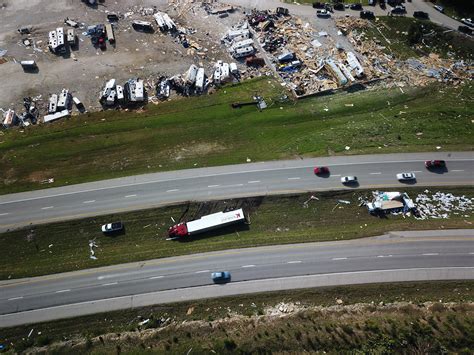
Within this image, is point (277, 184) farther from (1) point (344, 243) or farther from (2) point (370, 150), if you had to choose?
(2) point (370, 150)

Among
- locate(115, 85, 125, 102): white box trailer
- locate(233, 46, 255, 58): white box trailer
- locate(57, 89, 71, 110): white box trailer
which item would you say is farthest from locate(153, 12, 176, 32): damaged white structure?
locate(57, 89, 71, 110): white box trailer

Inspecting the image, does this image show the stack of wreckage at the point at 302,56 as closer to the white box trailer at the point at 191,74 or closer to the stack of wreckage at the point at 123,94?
the white box trailer at the point at 191,74

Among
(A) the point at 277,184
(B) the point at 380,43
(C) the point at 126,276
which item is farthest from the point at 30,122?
(B) the point at 380,43

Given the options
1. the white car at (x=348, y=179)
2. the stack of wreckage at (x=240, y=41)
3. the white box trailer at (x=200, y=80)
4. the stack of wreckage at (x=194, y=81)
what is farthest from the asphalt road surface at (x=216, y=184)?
the stack of wreckage at (x=240, y=41)

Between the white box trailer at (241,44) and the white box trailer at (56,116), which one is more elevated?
the white box trailer at (241,44)

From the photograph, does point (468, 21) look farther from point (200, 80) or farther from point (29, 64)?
point (29, 64)

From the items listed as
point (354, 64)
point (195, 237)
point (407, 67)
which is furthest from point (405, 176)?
point (195, 237)

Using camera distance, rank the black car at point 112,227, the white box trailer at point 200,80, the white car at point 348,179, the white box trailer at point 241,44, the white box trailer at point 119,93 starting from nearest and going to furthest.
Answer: the black car at point 112,227 → the white car at point 348,179 → the white box trailer at point 119,93 → the white box trailer at point 200,80 → the white box trailer at point 241,44
